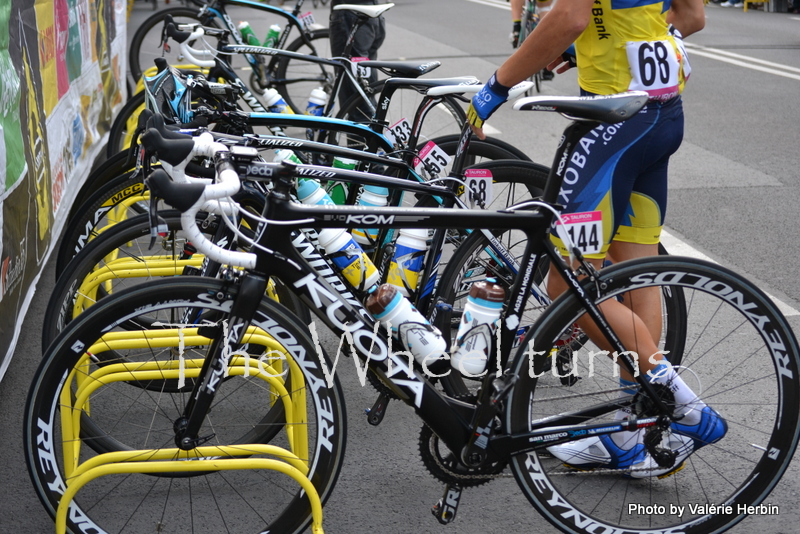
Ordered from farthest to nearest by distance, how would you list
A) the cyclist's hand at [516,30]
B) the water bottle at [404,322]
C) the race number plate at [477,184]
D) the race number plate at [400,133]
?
the cyclist's hand at [516,30] < the race number plate at [400,133] < the race number plate at [477,184] < the water bottle at [404,322]

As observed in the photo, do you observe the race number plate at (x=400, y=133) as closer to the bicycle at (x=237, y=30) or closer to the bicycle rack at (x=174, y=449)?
the bicycle rack at (x=174, y=449)

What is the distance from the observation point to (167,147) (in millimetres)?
2328

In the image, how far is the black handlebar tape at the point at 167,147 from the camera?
2316 millimetres

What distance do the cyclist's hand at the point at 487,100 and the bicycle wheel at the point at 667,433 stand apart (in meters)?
0.77

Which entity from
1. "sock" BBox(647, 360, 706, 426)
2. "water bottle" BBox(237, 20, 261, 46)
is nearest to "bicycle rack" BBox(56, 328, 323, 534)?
"sock" BBox(647, 360, 706, 426)

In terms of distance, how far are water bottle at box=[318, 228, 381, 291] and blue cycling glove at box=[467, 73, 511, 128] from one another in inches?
25.0

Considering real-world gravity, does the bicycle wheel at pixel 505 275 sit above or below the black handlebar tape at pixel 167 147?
below

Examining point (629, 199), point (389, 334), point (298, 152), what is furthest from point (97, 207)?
point (629, 199)

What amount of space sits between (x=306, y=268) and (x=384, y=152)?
1474 mm

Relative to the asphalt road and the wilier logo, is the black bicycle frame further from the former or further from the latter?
the wilier logo

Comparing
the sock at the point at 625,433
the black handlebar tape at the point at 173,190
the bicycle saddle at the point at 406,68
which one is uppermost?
the black handlebar tape at the point at 173,190

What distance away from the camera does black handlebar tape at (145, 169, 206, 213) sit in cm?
215

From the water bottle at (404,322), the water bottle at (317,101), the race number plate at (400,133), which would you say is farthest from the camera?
the water bottle at (317,101)

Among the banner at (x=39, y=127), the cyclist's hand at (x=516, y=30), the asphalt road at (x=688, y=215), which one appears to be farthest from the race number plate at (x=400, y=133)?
the cyclist's hand at (x=516, y=30)
